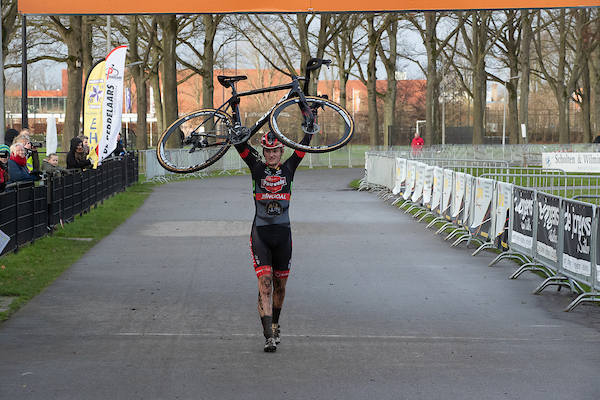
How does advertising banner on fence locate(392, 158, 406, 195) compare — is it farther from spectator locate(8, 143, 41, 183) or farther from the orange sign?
the orange sign

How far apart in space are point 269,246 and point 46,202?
8.56 metres

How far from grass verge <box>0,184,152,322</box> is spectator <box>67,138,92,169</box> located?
122 centimetres

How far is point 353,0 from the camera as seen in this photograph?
957cm

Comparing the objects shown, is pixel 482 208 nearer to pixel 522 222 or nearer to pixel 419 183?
pixel 522 222

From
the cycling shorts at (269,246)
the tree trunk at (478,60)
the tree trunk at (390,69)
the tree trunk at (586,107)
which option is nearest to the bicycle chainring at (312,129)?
the cycling shorts at (269,246)

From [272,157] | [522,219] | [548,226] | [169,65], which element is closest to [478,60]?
[169,65]

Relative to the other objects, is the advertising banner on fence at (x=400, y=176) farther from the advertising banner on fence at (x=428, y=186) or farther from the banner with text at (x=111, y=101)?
the banner with text at (x=111, y=101)

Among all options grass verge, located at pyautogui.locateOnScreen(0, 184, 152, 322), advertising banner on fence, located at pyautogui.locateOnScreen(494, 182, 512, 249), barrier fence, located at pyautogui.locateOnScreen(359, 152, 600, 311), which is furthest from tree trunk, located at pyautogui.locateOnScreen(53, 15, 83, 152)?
advertising banner on fence, located at pyautogui.locateOnScreen(494, 182, 512, 249)

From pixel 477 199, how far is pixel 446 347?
7336mm

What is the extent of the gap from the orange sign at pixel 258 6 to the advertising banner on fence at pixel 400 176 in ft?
41.9

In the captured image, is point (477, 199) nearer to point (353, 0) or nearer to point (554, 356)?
point (353, 0)

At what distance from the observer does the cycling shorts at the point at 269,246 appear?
7039mm

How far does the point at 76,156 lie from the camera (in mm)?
18219

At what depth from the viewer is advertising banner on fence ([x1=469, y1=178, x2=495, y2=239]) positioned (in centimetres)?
1334
